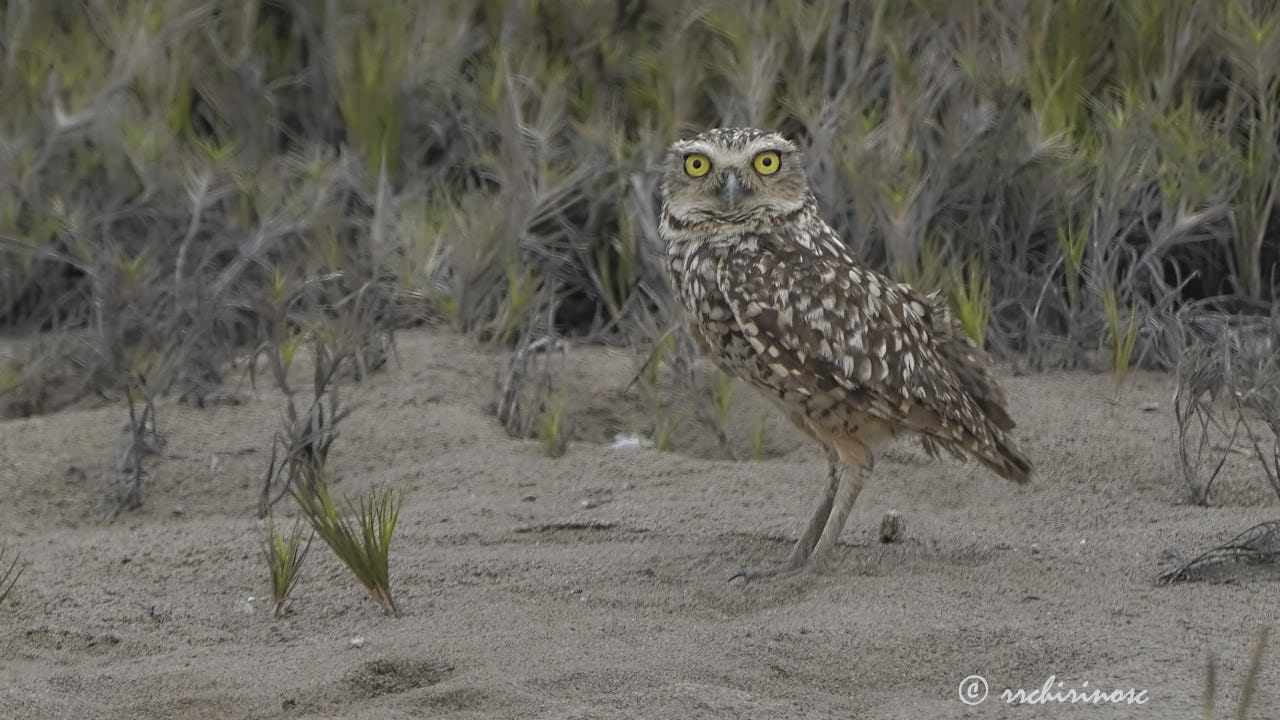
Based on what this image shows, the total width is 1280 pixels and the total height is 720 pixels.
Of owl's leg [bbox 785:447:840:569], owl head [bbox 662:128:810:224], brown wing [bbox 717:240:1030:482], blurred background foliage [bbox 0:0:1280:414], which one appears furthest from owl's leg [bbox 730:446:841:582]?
blurred background foliage [bbox 0:0:1280:414]

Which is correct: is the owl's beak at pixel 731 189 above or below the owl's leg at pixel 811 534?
above

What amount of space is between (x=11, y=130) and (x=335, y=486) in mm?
2745

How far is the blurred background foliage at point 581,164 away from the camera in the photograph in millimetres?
6484

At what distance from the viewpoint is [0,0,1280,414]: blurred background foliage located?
6.48 meters

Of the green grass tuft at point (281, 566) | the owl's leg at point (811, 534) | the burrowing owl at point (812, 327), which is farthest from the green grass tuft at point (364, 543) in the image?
the burrowing owl at point (812, 327)

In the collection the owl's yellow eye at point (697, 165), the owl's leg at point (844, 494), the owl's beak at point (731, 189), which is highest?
the owl's yellow eye at point (697, 165)

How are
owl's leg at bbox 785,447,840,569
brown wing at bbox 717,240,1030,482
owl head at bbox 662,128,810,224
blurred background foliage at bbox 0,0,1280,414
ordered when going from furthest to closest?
blurred background foliage at bbox 0,0,1280,414, owl head at bbox 662,128,810,224, owl's leg at bbox 785,447,840,569, brown wing at bbox 717,240,1030,482

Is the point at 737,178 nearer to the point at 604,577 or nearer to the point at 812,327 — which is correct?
the point at 812,327

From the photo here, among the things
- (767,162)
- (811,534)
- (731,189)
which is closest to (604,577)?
(811,534)

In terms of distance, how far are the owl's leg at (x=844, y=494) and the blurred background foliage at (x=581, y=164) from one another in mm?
1228

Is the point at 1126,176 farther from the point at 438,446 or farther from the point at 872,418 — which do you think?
the point at 438,446

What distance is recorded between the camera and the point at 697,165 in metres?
5.18

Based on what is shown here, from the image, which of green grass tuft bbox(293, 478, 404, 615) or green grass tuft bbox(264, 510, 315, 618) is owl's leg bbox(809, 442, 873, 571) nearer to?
green grass tuft bbox(293, 478, 404, 615)

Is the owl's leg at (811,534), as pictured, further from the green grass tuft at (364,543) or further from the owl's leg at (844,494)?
the green grass tuft at (364,543)
